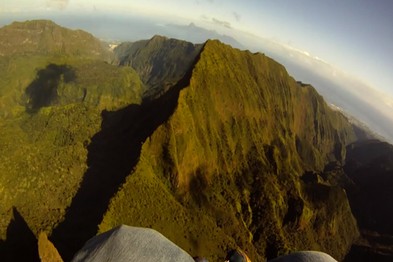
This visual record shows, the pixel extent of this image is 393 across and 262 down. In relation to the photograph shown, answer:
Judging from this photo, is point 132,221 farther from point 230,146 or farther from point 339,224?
point 339,224

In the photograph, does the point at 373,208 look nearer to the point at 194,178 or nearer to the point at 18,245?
the point at 194,178

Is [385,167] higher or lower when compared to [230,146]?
lower

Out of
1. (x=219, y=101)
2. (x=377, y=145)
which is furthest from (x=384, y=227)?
(x=377, y=145)

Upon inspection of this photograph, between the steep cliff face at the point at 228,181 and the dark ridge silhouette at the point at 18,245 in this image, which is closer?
the dark ridge silhouette at the point at 18,245

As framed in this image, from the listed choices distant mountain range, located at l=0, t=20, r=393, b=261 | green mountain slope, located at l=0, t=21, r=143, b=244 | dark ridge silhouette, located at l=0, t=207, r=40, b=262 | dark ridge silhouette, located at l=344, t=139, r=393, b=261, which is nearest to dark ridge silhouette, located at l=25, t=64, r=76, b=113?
green mountain slope, located at l=0, t=21, r=143, b=244

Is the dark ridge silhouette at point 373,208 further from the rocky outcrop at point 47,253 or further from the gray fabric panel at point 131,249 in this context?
the gray fabric panel at point 131,249

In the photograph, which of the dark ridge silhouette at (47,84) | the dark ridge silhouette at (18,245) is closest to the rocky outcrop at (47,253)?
the dark ridge silhouette at (18,245)
